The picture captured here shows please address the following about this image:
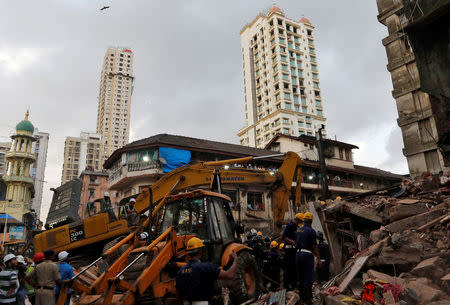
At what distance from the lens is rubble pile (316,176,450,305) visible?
545cm

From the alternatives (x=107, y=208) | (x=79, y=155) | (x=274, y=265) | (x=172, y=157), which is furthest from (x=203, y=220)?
(x=79, y=155)

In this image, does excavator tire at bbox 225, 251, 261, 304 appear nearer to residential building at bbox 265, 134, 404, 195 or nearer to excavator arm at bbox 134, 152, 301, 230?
excavator arm at bbox 134, 152, 301, 230

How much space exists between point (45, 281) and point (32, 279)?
0.94ft

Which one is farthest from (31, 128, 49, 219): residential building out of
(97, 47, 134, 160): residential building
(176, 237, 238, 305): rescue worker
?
(176, 237, 238, 305): rescue worker

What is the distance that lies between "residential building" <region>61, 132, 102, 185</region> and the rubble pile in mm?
102466

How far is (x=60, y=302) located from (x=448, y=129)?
30.1ft

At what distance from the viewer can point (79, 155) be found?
103062mm

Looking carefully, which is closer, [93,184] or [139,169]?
[139,169]

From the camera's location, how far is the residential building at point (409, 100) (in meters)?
23.2

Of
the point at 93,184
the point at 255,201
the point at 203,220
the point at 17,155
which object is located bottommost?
the point at 203,220

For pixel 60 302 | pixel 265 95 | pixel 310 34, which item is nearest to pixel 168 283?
pixel 60 302

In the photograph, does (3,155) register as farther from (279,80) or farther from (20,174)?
(279,80)

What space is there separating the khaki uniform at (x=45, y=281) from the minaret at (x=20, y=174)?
51.4m

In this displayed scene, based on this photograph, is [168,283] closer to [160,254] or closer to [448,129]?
[160,254]
